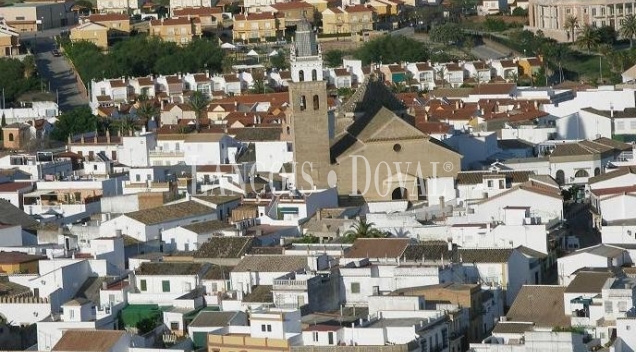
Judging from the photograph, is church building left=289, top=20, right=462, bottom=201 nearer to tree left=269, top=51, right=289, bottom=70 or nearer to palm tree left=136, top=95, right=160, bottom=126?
palm tree left=136, top=95, right=160, bottom=126

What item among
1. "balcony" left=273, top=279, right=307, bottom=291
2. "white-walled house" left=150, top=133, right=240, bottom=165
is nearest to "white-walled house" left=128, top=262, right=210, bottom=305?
"balcony" left=273, top=279, right=307, bottom=291

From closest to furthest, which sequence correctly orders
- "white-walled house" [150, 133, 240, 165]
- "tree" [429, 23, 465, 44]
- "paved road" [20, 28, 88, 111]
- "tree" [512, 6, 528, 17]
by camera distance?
"white-walled house" [150, 133, 240, 165] → "paved road" [20, 28, 88, 111] → "tree" [429, 23, 465, 44] → "tree" [512, 6, 528, 17]

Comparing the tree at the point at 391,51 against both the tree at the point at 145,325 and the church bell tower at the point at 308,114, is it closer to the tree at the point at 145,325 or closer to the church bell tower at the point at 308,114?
the church bell tower at the point at 308,114

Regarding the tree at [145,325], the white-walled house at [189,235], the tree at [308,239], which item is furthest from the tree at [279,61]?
the tree at [145,325]

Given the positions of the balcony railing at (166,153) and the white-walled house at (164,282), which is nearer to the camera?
the white-walled house at (164,282)

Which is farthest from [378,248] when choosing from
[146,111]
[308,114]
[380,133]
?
[146,111]
